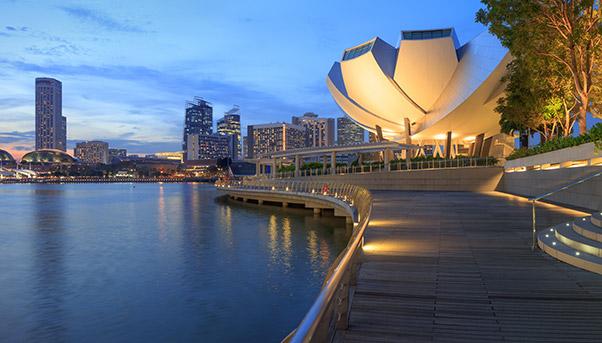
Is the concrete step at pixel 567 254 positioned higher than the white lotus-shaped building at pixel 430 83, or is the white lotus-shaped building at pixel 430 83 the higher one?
the white lotus-shaped building at pixel 430 83

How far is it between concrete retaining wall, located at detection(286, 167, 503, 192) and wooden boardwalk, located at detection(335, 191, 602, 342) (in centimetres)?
2700

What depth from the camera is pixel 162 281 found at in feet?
53.4

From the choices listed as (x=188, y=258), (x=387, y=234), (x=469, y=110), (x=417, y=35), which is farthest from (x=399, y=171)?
(x=387, y=234)

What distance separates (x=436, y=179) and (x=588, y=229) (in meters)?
29.7

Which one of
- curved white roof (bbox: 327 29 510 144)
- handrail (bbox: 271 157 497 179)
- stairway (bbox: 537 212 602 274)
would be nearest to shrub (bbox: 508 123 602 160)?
stairway (bbox: 537 212 602 274)

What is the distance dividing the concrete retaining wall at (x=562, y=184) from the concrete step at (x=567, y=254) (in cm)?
704

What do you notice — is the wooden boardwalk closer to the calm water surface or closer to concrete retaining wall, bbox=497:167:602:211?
the calm water surface

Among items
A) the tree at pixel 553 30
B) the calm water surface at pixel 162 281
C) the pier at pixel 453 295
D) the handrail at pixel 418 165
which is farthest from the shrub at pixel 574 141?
the calm water surface at pixel 162 281

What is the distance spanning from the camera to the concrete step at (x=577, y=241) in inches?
289

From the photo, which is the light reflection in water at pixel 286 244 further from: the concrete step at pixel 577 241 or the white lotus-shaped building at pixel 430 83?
the white lotus-shaped building at pixel 430 83

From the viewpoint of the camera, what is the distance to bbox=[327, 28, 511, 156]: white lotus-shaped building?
→ 44.2m

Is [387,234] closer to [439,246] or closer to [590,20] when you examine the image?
[439,246]

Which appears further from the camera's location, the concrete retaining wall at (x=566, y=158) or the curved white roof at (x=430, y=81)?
the curved white roof at (x=430, y=81)

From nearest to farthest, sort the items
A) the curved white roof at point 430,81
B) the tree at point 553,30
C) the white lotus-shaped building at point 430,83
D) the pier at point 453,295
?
the pier at point 453,295 → the tree at point 553,30 → the curved white roof at point 430,81 → the white lotus-shaped building at point 430,83
